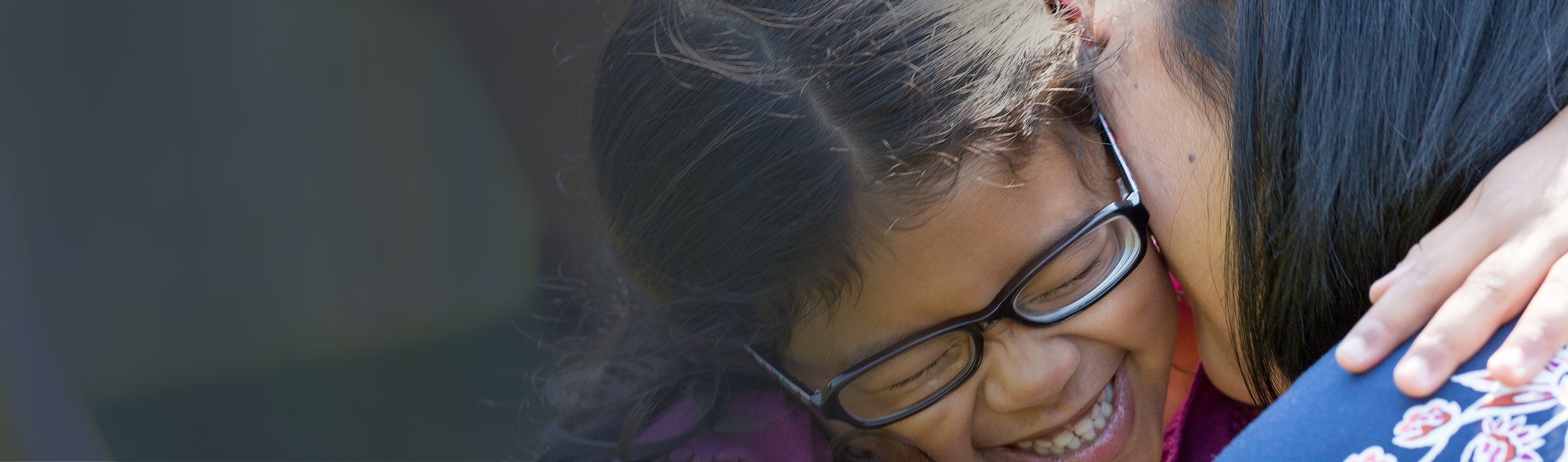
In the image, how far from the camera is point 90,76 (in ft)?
6.76

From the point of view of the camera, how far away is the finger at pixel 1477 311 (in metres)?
0.58

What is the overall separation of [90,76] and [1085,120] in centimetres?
219

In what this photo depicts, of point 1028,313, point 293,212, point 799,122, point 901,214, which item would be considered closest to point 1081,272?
point 1028,313

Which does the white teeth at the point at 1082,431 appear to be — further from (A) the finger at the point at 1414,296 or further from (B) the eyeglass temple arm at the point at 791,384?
(A) the finger at the point at 1414,296

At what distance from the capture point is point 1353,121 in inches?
31.0

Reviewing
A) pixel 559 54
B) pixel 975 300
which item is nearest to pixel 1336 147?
pixel 975 300

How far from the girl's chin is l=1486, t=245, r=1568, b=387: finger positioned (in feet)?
1.75

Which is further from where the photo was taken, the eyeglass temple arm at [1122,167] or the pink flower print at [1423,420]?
the eyeglass temple arm at [1122,167]

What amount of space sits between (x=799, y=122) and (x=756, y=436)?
47 centimetres

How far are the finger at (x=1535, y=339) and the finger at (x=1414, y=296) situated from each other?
0.18 feet

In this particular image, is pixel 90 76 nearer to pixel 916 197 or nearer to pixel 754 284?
pixel 754 284

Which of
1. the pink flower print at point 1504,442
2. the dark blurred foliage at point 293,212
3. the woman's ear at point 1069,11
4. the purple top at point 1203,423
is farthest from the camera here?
the dark blurred foliage at point 293,212

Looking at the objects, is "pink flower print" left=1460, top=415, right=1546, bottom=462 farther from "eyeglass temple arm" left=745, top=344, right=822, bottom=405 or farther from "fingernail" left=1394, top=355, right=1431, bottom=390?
"eyeglass temple arm" left=745, top=344, right=822, bottom=405

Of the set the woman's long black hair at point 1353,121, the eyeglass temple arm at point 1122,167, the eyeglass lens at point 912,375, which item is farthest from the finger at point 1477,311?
the eyeglass lens at point 912,375
